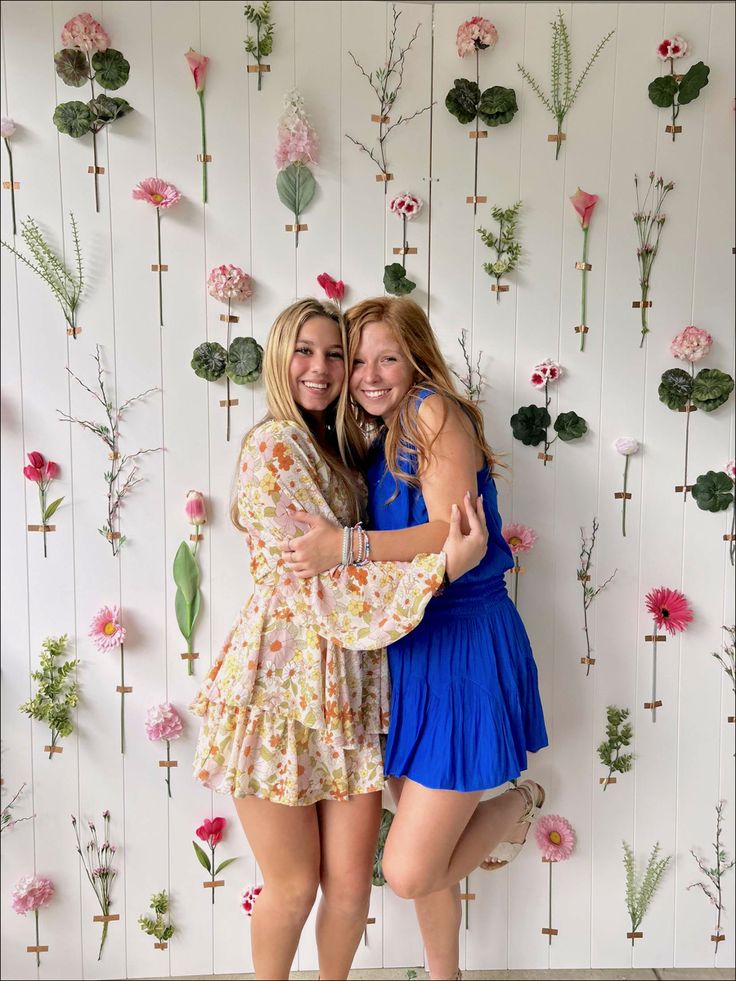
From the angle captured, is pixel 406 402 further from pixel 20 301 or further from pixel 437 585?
pixel 20 301

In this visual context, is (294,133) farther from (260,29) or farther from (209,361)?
(209,361)

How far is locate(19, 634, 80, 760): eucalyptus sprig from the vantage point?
6.60 feet

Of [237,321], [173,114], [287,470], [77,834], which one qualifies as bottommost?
[77,834]

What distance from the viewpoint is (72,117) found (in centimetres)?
190

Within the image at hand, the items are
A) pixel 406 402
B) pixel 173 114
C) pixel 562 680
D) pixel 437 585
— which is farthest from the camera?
pixel 562 680

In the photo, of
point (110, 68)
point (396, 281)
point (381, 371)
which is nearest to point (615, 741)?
point (381, 371)

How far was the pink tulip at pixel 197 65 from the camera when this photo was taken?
1887mm

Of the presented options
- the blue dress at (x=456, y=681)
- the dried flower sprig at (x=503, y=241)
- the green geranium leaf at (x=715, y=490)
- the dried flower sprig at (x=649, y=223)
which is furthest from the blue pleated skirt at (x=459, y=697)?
the dried flower sprig at (x=649, y=223)

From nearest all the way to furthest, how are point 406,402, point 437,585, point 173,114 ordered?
point 437,585, point 406,402, point 173,114

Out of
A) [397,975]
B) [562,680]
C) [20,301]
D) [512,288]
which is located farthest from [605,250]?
[397,975]

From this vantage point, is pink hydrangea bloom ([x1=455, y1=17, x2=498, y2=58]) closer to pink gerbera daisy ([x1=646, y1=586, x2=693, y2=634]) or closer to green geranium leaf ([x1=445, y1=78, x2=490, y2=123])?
green geranium leaf ([x1=445, y1=78, x2=490, y2=123])

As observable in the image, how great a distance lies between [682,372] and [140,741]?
1819 millimetres

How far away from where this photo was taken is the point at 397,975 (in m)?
2.11

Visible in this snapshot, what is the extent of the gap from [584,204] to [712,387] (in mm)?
610
